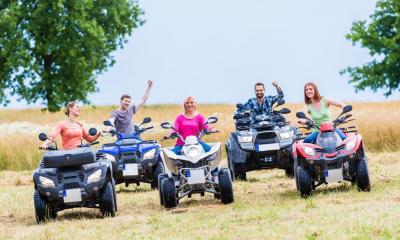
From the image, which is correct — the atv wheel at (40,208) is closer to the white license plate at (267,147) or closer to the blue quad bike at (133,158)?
the blue quad bike at (133,158)

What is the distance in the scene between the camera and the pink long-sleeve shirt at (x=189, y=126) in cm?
1230

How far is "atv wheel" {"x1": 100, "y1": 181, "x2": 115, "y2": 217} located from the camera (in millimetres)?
11242

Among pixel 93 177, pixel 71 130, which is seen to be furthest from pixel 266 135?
pixel 93 177

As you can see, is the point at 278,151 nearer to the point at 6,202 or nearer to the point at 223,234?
the point at 6,202

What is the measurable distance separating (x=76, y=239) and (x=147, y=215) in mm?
2177

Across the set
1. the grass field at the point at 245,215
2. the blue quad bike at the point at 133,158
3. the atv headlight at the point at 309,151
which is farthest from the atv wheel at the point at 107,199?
the blue quad bike at the point at 133,158

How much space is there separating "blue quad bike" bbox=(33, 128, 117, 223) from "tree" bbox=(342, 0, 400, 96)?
2958cm

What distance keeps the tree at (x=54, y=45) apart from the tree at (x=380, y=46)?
1113cm

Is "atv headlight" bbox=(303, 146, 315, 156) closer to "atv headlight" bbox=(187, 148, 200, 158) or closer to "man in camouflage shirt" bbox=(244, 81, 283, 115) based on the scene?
"atv headlight" bbox=(187, 148, 200, 158)

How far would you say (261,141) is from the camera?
625 inches

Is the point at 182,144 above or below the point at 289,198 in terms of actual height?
above

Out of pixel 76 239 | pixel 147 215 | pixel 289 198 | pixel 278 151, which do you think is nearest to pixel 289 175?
pixel 278 151

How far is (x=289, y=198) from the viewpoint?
487 inches

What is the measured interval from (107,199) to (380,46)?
30.7m
